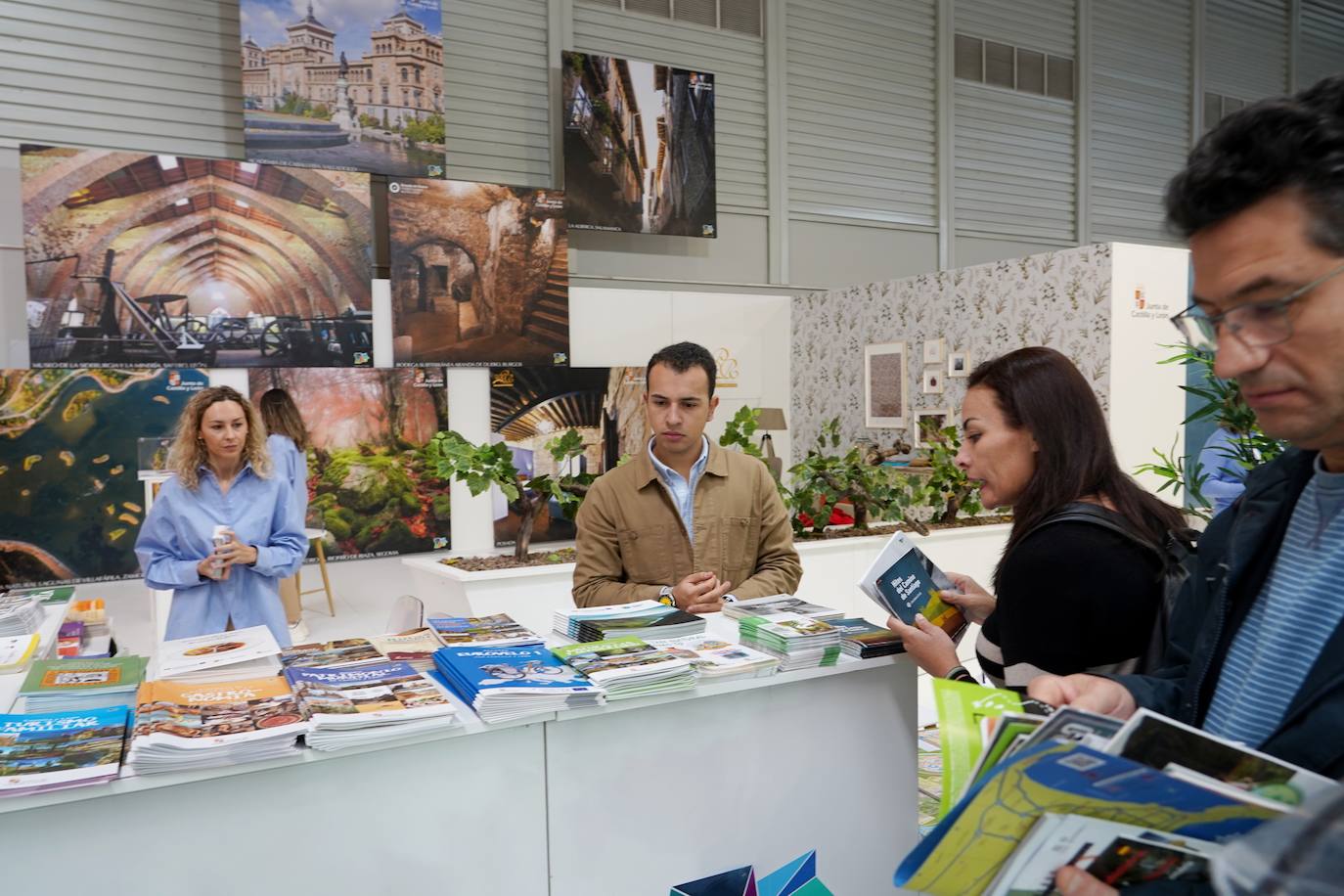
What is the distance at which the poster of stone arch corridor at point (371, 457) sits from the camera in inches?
269

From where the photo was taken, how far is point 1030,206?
10.8 m

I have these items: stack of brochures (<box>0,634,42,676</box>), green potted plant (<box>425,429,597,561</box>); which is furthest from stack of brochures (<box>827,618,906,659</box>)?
green potted plant (<box>425,429,597,561</box>)

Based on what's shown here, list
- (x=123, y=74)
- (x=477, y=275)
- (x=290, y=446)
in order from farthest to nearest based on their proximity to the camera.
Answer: (x=477, y=275) < (x=123, y=74) < (x=290, y=446)

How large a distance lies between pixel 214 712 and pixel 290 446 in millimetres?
4910

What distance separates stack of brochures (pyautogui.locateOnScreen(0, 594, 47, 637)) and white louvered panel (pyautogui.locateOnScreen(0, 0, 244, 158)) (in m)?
5.02

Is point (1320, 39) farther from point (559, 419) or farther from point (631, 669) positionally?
point (631, 669)

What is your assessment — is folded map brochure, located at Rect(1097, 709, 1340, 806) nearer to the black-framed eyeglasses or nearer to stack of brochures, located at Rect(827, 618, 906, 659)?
the black-framed eyeglasses

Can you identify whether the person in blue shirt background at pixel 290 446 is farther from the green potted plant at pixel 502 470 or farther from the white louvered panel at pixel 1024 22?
the white louvered panel at pixel 1024 22

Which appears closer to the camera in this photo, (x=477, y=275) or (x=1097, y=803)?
(x=1097, y=803)

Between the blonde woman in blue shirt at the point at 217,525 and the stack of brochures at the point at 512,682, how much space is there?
1880 mm

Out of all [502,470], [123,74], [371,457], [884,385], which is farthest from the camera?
[884,385]

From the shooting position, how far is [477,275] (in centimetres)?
761

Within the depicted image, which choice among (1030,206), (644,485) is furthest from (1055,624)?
(1030,206)

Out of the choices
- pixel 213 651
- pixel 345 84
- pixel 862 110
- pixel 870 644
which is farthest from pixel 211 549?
pixel 862 110
